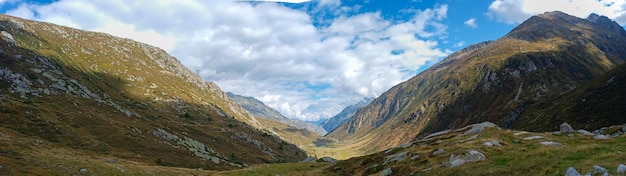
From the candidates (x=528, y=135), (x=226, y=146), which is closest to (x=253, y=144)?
(x=226, y=146)

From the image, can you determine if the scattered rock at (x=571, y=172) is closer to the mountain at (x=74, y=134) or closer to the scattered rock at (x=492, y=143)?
the scattered rock at (x=492, y=143)

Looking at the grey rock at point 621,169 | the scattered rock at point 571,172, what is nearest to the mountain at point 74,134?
the scattered rock at point 571,172

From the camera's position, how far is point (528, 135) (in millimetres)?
49219

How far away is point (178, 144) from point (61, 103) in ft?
120

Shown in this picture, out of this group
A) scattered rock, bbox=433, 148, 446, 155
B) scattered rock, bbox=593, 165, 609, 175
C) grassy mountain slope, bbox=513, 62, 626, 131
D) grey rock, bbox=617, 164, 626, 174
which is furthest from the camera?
grassy mountain slope, bbox=513, 62, 626, 131

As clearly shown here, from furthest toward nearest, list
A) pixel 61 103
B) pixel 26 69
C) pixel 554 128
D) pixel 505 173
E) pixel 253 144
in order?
1. pixel 554 128
2. pixel 253 144
3. pixel 26 69
4. pixel 61 103
5. pixel 505 173

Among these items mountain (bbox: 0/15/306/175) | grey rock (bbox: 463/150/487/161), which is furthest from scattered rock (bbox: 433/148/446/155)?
mountain (bbox: 0/15/306/175)

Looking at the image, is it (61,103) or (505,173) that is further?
(61,103)

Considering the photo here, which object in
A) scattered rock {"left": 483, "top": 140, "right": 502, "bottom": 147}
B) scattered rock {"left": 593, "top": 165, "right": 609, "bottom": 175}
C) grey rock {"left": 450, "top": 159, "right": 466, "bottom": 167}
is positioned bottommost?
grey rock {"left": 450, "top": 159, "right": 466, "bottom": 167}

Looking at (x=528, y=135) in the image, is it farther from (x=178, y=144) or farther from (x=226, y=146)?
(x=226, y=146)

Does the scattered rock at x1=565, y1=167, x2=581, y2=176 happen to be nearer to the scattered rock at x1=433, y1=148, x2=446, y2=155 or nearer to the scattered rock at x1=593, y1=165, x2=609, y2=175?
the scattered rock at x1=593, y1=165, x2=609, y2=175

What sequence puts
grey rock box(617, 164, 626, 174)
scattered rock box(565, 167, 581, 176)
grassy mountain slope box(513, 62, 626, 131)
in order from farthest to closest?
grassy mountain slope box(513, 62, 626, 131) < scattered rock box(565, 167, 581, 176) < grey rock box(617, 164, 626, 174)

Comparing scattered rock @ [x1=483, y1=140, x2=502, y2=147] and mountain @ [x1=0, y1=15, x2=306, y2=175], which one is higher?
mountain @ [x1=0, y1=15, x2=306, y2=175]

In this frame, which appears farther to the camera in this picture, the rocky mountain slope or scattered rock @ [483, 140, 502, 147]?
scattered rock @ [483, 140, 502, 147]
